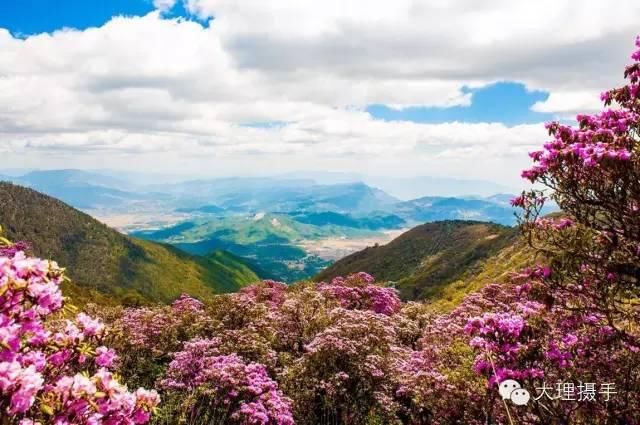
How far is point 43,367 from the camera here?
6305mm

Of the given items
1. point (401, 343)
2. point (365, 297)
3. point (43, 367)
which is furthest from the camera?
point (365, 297)

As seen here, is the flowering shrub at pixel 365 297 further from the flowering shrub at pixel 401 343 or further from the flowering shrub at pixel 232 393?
the flowering shrub at pixel 232 393

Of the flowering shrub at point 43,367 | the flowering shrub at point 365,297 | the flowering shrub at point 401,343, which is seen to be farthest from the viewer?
the flowering shrub at point 365,297

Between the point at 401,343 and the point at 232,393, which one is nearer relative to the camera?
the point at 232,393

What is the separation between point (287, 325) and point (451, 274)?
154 m

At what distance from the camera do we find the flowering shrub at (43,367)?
5.15 meters

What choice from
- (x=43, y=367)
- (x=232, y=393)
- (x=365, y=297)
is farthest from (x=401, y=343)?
(x=43, y=367)

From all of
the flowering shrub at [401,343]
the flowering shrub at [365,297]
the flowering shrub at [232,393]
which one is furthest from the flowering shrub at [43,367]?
the flowering shrub at [365,297]

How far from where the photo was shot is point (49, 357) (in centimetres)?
662

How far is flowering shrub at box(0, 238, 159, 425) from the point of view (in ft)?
16.9

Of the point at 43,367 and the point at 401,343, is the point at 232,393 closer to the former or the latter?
the point at 43,367

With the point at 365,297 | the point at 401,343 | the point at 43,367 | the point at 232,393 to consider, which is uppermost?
the point at 43,367

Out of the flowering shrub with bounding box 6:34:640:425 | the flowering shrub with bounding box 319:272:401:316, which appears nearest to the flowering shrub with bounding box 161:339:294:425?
the flowering shrub with bounding box 6:34:640:425

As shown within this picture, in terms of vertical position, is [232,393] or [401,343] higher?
[232,393]
